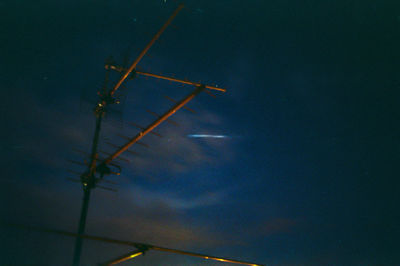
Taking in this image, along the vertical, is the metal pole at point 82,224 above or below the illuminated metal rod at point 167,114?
below

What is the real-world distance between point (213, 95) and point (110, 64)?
6.21 metres

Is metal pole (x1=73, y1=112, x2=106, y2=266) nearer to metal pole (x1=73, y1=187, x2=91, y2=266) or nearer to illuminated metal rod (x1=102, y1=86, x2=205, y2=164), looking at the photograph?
metal pole (x1=73, y1=187, x2=91, y2=266)

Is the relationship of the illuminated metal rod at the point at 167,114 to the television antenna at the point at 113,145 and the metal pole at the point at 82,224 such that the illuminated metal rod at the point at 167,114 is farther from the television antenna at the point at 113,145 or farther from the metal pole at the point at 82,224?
the metal pole at the point at 82,224

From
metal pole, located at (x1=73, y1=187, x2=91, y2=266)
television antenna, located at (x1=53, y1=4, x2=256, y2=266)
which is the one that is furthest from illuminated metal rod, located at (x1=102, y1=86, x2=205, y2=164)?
metal pole, located at (x1=73, y1=187, x2=91, y2=266)

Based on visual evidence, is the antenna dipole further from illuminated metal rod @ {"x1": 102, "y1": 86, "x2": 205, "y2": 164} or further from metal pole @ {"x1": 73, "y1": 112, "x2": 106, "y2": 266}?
illuminated metal rod @ {"x1": 102, "y1": 86, "x2": 205, "y2": 164}

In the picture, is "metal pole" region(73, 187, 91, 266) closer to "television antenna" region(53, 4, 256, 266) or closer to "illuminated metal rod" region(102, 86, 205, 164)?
"television antenna" region(53, 4, 256, 266)

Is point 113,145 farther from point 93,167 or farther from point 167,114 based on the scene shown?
point 167,114

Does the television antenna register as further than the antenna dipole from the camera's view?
No

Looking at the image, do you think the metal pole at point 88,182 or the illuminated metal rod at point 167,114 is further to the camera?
the metal pole at point 88,182

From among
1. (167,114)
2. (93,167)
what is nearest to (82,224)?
(93,167)

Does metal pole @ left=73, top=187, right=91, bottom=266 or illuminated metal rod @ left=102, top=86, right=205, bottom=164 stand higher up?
illuminated metal rod @ left=102, top=86, right=205, bottom=164

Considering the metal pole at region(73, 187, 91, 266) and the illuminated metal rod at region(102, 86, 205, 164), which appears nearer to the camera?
the illuminated metal rod at region(102, 86, 205, 164)

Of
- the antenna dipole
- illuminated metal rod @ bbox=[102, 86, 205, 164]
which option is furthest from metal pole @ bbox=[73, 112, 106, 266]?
illuminated metal rod @ bbox=[102, 86, 205, 164]

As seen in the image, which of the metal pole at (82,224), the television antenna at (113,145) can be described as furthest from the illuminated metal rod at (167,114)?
the metal pole at (82,224)
